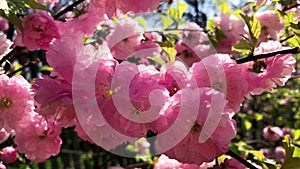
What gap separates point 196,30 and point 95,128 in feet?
4.74

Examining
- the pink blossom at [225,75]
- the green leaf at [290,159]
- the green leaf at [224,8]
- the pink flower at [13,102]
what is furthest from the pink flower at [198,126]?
the green leaf at [224,8]

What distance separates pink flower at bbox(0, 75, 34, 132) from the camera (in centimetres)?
128

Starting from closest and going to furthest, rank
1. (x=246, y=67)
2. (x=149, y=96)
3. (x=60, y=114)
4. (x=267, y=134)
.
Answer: (x=149, y=96), (x=60, y=114), (x=246, y=67), (x=267, y=134)

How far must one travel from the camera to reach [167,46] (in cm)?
151

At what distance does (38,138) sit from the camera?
151cm

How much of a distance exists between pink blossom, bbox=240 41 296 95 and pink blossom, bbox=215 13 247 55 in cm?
81

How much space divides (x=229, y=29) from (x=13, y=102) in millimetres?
1349

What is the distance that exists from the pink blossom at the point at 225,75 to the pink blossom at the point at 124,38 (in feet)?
2.59

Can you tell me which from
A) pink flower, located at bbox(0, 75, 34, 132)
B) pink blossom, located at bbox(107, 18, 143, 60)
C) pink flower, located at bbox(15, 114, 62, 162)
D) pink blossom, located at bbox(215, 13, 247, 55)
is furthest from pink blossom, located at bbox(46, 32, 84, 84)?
pink blossom, located at bbox(215, 13, 247, 55)

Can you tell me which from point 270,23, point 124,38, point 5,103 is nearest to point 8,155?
point 5,103

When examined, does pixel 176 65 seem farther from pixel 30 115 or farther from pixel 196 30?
pixel 196 30

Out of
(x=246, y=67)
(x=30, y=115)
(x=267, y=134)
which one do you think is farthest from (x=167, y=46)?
(x=267, y=134)

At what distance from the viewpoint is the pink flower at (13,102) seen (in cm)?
128

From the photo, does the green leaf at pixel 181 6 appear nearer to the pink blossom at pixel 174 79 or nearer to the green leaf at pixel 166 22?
the green leaf at pixel 166 22
